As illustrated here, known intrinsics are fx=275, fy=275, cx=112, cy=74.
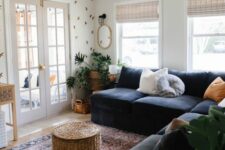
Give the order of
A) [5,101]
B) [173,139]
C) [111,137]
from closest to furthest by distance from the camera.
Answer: [173,139] < [5,101] < [111,137]

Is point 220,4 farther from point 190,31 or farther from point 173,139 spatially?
point 173,139

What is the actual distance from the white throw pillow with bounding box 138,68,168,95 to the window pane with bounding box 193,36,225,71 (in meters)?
0.67

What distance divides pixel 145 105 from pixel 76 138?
52.2 inches

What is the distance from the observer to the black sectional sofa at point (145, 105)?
363 centimetres

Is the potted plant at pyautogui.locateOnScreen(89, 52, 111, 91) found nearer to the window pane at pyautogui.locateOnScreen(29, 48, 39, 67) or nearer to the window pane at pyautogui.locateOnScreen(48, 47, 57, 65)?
the window pane at pyautogui.locateOnScreen(48, 47, 57, 65)

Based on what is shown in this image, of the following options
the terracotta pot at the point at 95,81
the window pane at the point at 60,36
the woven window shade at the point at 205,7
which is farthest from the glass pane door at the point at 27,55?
the woven window shade at the point at 205,7

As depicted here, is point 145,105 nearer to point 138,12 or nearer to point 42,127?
point 42,127

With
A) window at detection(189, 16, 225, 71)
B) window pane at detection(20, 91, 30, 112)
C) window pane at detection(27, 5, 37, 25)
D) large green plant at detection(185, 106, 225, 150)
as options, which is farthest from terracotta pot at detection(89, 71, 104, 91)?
large green plant at detection(185, 106, 225, 150)

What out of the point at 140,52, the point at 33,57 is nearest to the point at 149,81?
the point at 140,52

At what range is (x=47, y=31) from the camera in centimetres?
479

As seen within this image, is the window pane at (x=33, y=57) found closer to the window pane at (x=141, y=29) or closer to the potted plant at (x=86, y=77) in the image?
the potted plant at (x=86, y=77)

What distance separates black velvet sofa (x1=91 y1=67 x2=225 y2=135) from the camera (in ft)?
11.9

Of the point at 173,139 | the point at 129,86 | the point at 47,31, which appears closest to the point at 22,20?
the point at 47,31

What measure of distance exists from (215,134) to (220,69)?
3700 mm
